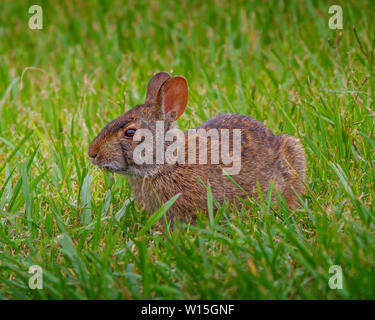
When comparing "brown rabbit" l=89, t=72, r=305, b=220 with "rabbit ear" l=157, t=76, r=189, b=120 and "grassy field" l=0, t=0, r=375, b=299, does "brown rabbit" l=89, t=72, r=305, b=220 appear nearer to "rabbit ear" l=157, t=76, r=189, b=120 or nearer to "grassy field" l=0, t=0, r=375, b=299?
"rabbit ear" l=157, t=76, r=189, b=120

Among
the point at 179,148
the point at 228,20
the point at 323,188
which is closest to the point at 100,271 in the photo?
the point at 179,148

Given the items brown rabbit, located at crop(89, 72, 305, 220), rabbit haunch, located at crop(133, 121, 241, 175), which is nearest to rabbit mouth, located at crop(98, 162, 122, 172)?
brown rabbit, located at crop(89, 72, 305, 220)

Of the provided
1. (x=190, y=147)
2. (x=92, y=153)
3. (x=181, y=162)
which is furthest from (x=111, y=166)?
(x=190, y=147)

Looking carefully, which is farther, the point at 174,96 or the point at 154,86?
the point at 154,86

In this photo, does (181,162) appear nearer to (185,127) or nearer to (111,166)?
(111,166)

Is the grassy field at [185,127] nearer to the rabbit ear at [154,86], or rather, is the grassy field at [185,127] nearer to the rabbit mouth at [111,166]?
the rabbit mouth at [111,166]

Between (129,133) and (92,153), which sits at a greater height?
(129,133)

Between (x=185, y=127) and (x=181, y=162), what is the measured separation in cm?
109

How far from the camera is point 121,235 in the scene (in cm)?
358

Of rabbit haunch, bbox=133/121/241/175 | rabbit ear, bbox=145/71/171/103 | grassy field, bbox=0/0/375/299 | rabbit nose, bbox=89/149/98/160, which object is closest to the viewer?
grassy field, bbox=0/0/375/299

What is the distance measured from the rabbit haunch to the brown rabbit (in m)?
0.01

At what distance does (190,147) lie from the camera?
4.02 metres

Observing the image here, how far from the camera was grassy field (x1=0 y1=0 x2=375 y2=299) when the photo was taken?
2771mm
